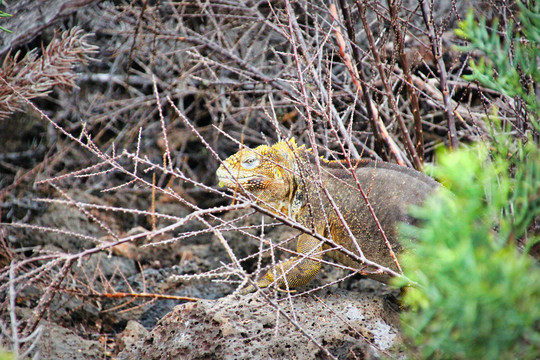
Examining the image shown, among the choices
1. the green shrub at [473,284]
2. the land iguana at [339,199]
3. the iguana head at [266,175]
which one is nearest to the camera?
the green shrub at [473,284]

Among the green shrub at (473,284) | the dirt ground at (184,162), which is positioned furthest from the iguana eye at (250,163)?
the green shrub at (473,284)

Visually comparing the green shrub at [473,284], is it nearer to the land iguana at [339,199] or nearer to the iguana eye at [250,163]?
the land iguana at [339,199]

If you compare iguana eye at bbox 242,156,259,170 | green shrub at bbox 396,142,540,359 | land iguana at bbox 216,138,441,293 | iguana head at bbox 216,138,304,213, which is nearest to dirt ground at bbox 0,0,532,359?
land iguana at bbox 216,138,441,293

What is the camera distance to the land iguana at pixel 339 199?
3.38 metres

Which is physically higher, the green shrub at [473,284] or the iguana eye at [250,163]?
the green shrub at [473,284]

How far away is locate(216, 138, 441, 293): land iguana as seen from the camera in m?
3.38

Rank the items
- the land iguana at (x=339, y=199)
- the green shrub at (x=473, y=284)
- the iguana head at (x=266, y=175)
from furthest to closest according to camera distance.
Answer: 1. the iguana head at (x=266, y=175)
2. the land iguana at (x=339, y=199)
3. the green shrub at (x=473, y=284)

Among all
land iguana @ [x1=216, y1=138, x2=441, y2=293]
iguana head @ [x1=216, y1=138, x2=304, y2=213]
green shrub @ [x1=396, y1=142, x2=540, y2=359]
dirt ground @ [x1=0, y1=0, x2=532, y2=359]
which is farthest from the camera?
iguana head @ [x1=216, y1=138, x2=304, y2=213]

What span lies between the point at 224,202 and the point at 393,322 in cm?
342

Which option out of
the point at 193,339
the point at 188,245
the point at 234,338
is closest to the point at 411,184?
the point at 234,338

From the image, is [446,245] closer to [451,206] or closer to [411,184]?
[451,206]

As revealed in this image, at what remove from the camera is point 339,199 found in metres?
3.81

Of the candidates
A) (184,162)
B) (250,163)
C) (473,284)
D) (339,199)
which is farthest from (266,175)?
(473,284)

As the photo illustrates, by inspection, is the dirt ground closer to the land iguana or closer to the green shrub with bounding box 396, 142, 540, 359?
the land iguana
